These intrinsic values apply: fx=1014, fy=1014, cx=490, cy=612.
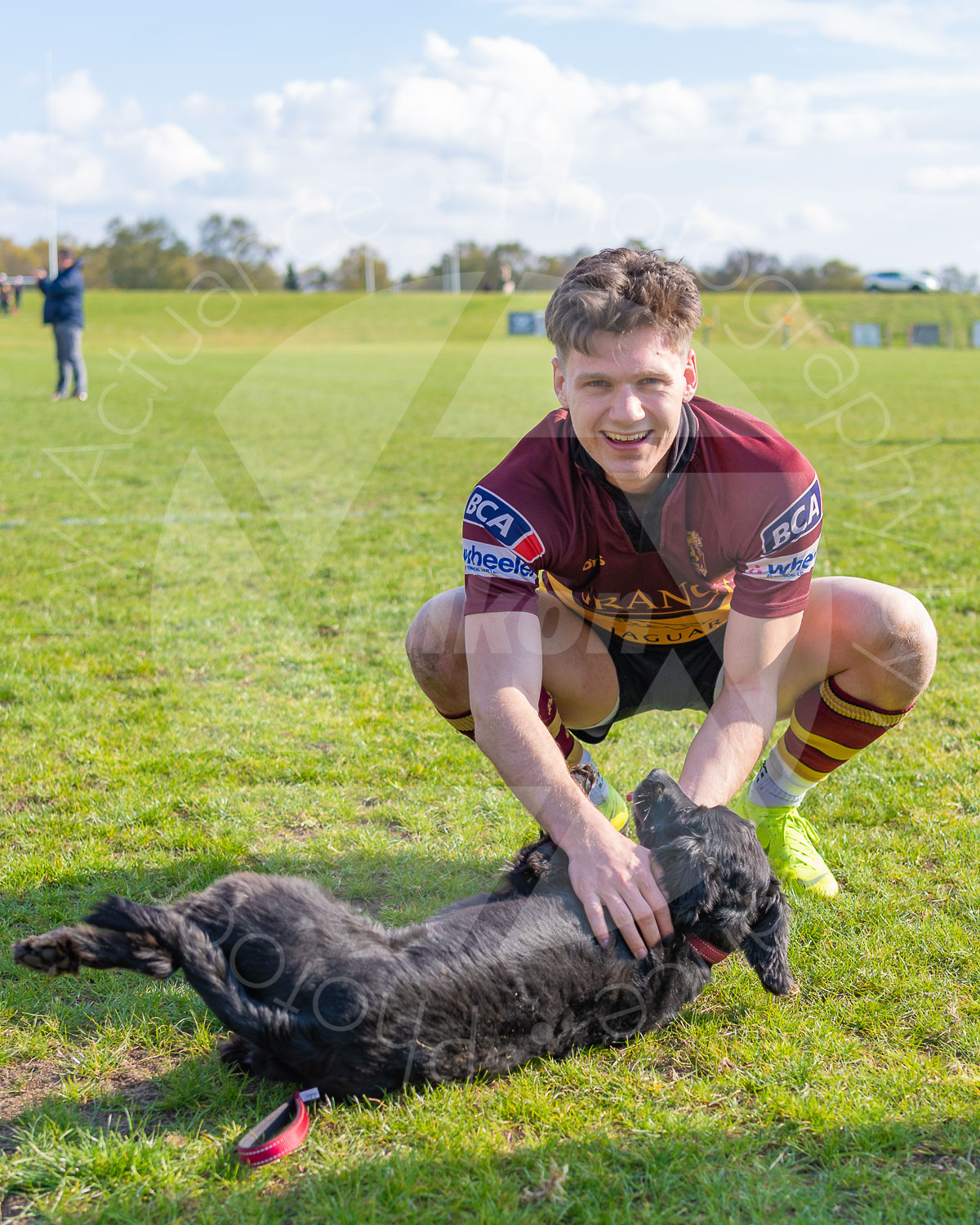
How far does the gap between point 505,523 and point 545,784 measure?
26.2 inches

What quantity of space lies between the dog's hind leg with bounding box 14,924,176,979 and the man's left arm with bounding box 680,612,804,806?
4.13ft

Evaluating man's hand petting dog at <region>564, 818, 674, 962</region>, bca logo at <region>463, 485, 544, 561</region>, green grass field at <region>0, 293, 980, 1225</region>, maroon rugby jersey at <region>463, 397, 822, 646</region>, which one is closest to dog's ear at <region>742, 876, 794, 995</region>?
green grass field at <region>0, 293, 980, 1225</region>

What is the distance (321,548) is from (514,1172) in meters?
5.38

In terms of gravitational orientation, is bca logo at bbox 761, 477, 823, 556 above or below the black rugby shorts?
above

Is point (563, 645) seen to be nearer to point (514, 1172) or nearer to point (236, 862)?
point (236, 862)

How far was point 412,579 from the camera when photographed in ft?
20.2

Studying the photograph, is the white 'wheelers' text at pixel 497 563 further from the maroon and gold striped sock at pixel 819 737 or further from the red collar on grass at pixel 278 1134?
the red collar on grass at pixel 278 1134

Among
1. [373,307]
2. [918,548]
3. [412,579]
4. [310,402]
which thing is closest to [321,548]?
[412,579]

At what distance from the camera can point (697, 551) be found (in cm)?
274

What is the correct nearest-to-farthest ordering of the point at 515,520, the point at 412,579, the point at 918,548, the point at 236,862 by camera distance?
the point at 515,520 → the point at 236,862 → the point at 412,579 → the point at 918,548

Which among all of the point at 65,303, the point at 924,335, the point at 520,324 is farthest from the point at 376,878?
the point at 924,335

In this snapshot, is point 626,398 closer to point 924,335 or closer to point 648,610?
point 648,610

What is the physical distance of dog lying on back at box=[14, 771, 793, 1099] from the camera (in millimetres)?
1895

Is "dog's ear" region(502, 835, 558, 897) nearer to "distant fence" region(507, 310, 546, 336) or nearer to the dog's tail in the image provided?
the dog's tail
